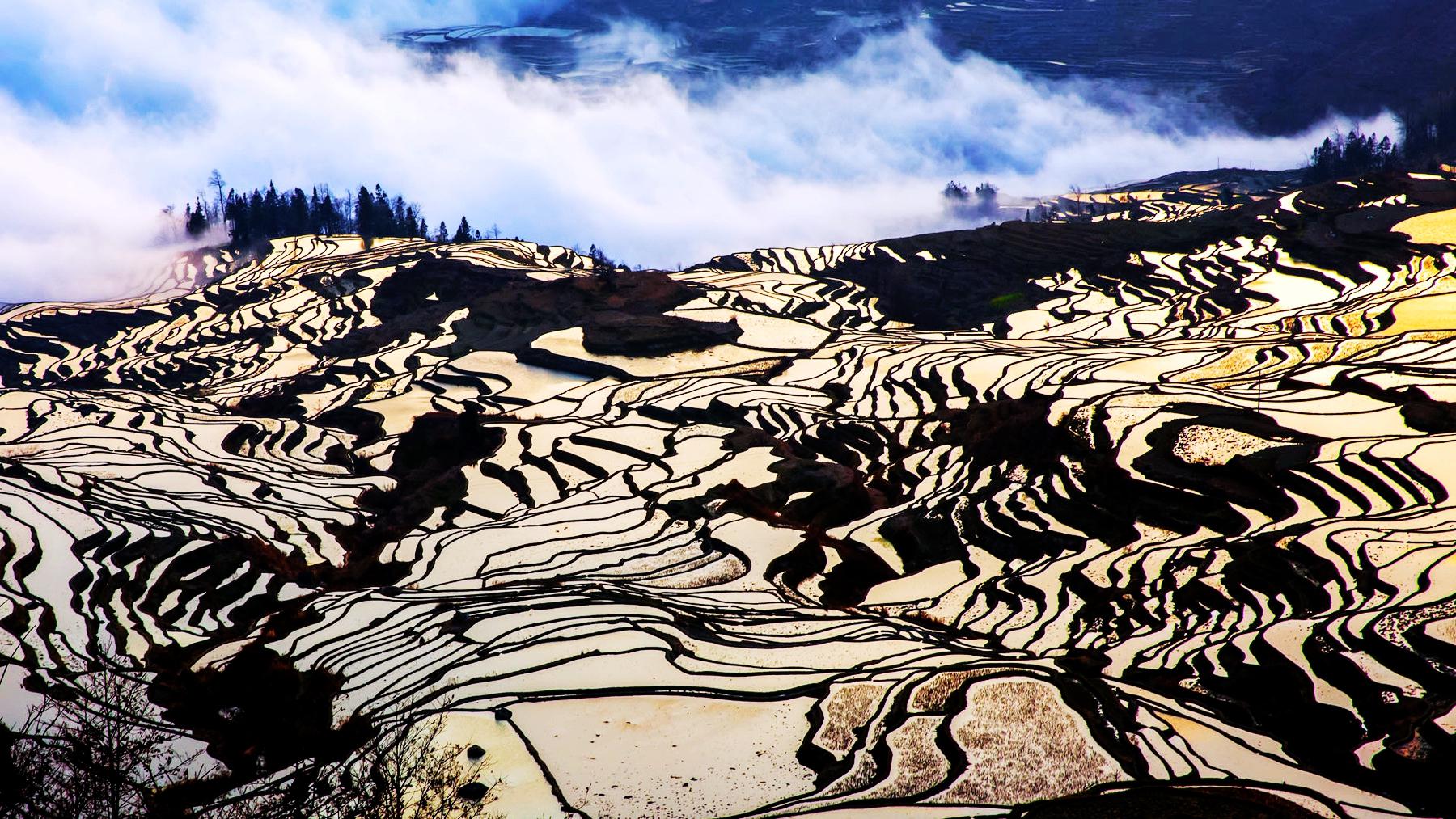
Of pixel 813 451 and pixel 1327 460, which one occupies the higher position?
pixel 1327 460

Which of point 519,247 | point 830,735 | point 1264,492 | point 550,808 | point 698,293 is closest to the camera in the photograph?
point 550,808

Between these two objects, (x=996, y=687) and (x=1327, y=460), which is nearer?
(x=996, y=687)

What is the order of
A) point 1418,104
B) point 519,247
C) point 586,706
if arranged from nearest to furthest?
point 586,706
point 519,247
point 1418,104

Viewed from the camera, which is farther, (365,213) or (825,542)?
(365,213)

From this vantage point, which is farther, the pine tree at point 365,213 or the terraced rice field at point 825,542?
the pine tree at point 365,213

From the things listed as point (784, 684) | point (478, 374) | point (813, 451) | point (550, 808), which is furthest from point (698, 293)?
point (550, 808)

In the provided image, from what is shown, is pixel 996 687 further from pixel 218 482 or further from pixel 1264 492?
pixel 218 482

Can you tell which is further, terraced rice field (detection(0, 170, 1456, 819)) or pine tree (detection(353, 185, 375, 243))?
pine tree (detection(353, 185, 375, 243))
